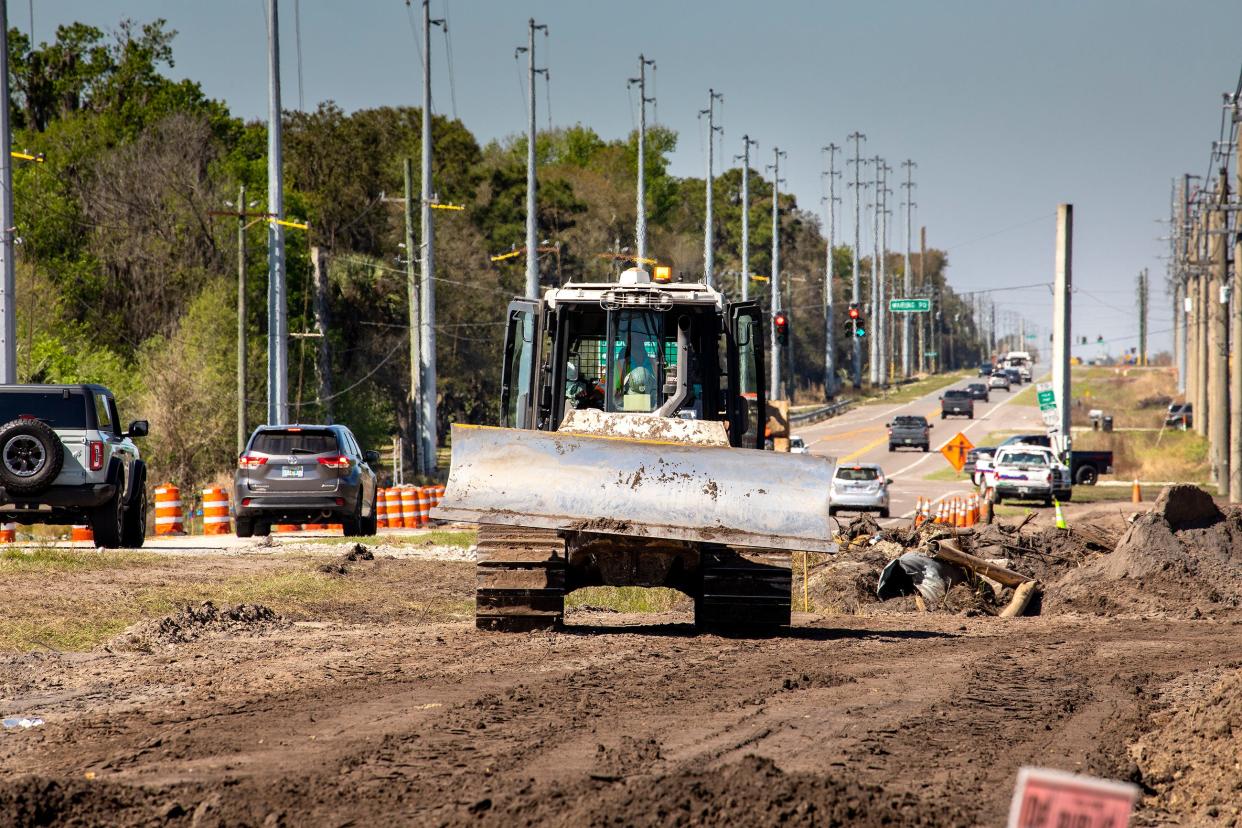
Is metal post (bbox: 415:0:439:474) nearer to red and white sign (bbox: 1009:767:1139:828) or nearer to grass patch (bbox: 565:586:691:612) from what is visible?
grass patch (bbox: 565:586:691:612)

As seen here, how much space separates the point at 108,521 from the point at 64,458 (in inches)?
59.0

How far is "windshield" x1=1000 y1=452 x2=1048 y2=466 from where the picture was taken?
5153 centimetres

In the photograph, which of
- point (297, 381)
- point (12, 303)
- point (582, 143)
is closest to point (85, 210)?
point (297, 381)

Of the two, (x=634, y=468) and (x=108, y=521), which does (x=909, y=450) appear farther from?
(x=634, y=468)

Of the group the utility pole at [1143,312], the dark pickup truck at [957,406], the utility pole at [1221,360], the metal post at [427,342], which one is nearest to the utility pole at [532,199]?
the metal post at [427,342]

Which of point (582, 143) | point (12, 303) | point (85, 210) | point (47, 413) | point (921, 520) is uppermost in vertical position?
point (582, 143)

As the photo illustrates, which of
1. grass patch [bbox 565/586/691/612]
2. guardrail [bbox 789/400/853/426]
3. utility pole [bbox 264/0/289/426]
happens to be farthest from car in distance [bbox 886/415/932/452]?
grass patch [bbox 565/586/691/612]

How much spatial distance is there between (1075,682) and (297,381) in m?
53.3

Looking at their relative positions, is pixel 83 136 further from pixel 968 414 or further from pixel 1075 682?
pixel 1075 682

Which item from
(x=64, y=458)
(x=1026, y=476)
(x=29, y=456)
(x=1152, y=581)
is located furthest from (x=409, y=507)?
(x=1026, y=476)

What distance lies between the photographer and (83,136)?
6769 centimetres

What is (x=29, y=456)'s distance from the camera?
2092 centimetres

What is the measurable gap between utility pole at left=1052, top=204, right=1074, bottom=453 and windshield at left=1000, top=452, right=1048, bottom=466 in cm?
117

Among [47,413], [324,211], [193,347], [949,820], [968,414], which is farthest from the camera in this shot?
[968,414]
